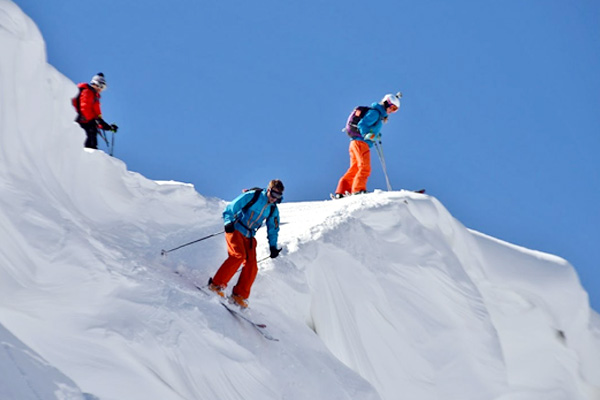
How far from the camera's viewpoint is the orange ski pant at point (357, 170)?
15.6 meters

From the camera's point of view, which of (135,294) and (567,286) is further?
(567,286)

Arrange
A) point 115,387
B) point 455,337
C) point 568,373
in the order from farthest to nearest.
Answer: point 568,373 → point 455,337 → point 115,387

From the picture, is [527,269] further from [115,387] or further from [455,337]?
[115,387]

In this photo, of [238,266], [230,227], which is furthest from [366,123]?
[238,266]

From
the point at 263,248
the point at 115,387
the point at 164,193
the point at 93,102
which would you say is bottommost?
the point at 115,387

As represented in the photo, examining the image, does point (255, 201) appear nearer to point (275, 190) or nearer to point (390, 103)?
point (275, 190)

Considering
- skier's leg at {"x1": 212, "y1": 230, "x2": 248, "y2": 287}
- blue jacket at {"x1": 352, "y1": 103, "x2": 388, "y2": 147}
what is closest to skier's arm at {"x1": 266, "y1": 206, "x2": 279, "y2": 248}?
skier's leg at {"x1": 212, "y1": 230, "x2": 248, "y2": 287}

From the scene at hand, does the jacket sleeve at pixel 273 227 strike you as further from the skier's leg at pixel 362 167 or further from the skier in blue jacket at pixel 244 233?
the skier's leg at pixel 362 167

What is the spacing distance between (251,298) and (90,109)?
22.0 feet

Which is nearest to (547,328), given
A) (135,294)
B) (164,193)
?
(164,193)

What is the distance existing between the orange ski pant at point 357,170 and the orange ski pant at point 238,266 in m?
5.51

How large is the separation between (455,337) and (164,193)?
5.99 meters

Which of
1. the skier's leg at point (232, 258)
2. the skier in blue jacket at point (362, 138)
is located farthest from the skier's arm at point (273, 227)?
the skier in blue jacket at point (362, 138)

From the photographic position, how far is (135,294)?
9.14m
